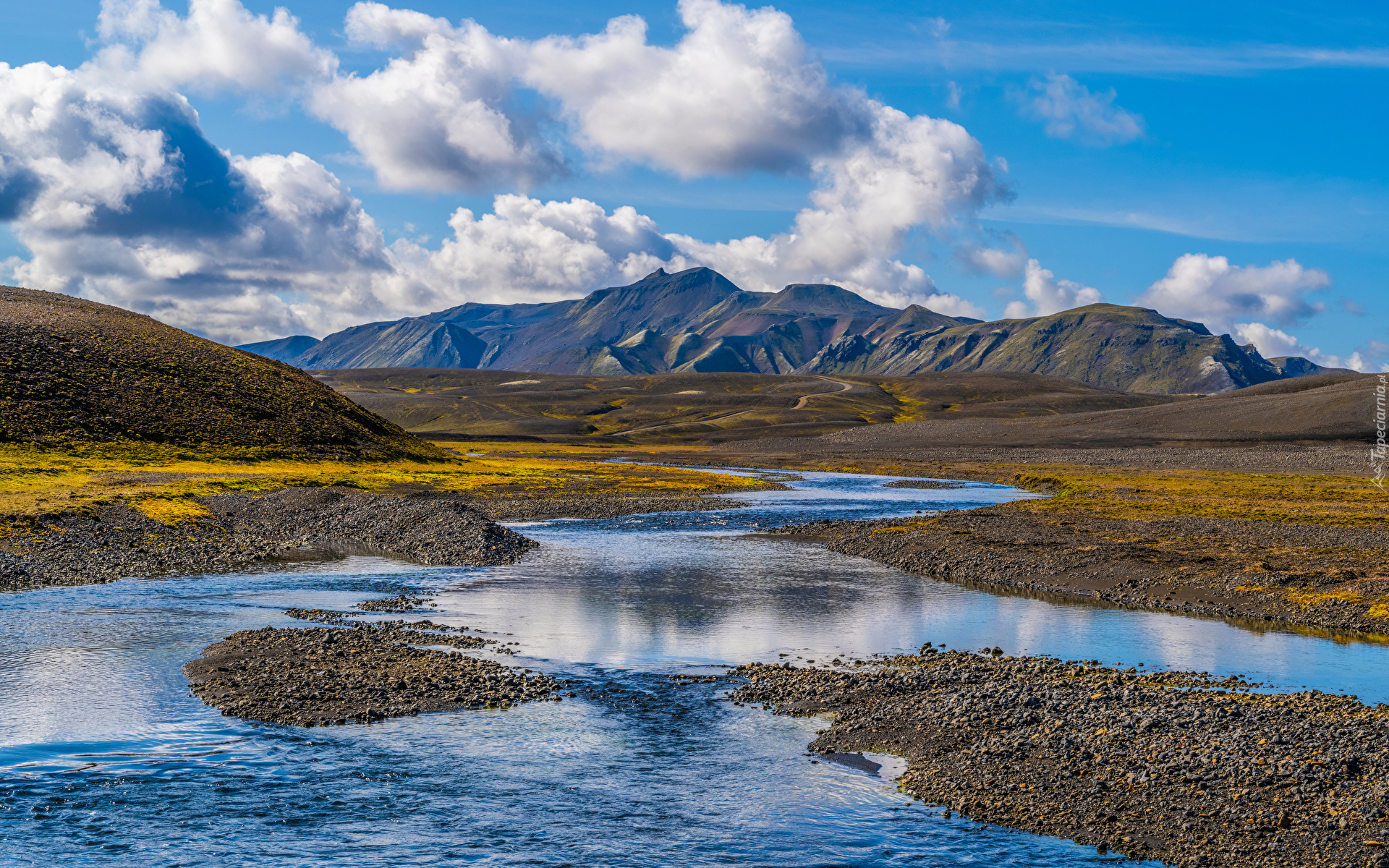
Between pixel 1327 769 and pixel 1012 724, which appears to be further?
pixel 1012 724

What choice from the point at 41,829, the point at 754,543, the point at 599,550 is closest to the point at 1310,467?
the point at 754,543

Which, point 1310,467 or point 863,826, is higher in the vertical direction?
point 1310,467

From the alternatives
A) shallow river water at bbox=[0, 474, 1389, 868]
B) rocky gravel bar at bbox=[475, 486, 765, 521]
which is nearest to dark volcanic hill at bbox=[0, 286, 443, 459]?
rocky gravel bar at bbox=[475, 486, 765, 521]

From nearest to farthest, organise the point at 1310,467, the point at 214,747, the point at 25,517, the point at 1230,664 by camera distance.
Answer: the point at 214,747, the point at 1230,664, the point at 25,517, the point at 1310,467

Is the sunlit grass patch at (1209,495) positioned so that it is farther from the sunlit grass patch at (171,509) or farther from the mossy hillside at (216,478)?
Answer: the sunlit grass patch at (171,509)

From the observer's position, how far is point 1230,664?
33.7 m

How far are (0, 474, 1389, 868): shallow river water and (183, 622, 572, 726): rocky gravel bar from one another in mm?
832

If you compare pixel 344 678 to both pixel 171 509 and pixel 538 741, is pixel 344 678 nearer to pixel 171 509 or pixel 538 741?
pixel 538 741

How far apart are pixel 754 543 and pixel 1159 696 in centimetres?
4302

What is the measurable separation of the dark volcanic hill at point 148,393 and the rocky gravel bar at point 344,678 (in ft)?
306

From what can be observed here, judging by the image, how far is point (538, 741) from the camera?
1020 inches

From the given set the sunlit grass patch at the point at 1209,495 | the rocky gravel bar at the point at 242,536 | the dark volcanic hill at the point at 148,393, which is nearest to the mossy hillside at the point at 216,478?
the rocky gravel bar at the point at 242,536

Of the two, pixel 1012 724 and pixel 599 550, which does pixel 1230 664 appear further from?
pixel 599 550

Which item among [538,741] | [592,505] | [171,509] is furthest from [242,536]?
[538,741]
